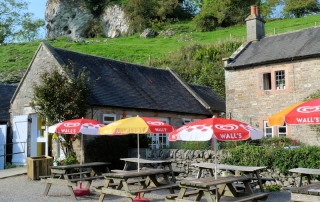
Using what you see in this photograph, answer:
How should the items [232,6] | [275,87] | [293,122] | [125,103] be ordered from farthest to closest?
[232,6] → [275,87] → [125,103] → [293,122]

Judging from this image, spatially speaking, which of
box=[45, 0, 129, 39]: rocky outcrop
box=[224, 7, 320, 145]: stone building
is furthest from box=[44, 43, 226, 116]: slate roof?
box=[45, 0, 129, 39]: rocky outcrop

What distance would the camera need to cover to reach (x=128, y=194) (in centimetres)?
833

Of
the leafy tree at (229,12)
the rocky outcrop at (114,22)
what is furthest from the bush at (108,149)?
the rocky outcrop at (114,22)

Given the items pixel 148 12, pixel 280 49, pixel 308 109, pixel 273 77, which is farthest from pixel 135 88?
pixel 148 12

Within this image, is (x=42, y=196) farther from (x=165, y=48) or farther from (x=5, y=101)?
(x=165, y=48)

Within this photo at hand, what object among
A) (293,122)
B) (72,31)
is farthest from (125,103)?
(72,31)

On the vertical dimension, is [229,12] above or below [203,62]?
above

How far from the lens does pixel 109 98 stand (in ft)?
55.9

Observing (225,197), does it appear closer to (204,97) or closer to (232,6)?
(204,97)

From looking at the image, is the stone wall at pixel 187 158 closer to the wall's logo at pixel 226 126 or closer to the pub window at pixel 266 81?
the wall's logo at pixel 226 126

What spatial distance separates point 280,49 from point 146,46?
29147 mm

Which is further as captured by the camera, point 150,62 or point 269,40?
point 150,62

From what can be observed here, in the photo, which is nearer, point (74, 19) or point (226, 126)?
point (226, 126)

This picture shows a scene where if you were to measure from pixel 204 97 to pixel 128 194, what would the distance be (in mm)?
16964
